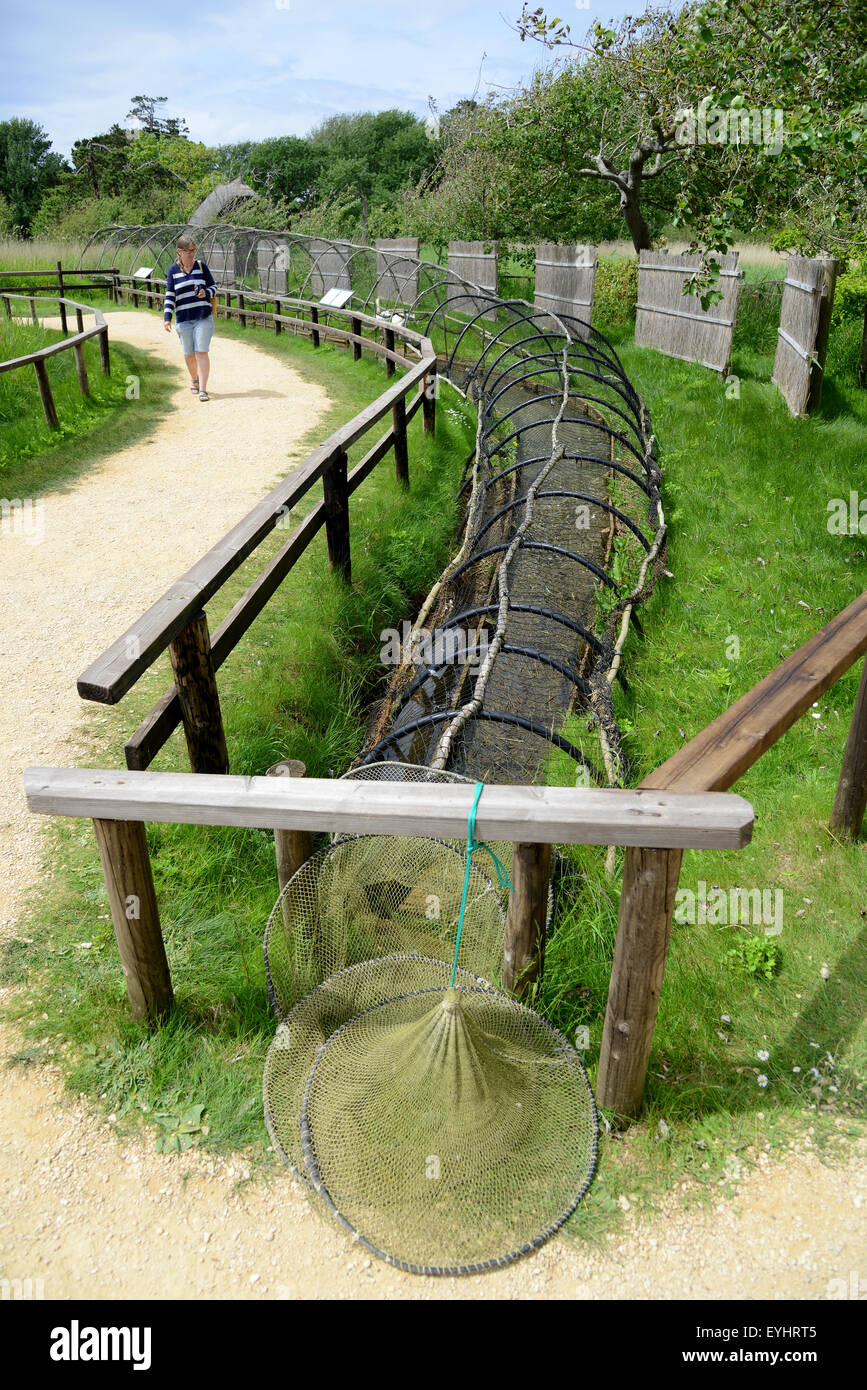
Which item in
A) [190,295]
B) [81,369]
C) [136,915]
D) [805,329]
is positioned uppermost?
[190,295]

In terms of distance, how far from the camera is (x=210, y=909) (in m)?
3.48

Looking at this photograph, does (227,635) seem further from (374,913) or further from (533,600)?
(533,600)

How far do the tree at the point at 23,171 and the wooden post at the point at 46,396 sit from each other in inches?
2006

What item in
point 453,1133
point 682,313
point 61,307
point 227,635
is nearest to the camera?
point 453,1133

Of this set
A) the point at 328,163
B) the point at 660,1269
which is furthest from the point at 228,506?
the point at 328,163

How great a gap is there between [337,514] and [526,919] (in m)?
3.75

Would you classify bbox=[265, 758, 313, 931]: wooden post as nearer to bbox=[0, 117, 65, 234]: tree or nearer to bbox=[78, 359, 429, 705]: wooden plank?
bbox=[78, 359, 429, 705]: wooden plank

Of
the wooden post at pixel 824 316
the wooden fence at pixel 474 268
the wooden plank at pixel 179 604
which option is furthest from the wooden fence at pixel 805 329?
the wooden fence at pixel 474 268

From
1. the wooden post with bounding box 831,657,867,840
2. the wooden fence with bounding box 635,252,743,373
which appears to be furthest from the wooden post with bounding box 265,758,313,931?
the wooden fence with bounding box 635,252,743,373

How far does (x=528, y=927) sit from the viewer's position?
2.83 meters

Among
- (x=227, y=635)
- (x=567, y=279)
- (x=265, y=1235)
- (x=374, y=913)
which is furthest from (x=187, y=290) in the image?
(x=265, y=1235)

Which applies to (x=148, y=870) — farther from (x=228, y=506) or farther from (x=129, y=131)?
(x=129, y=131)

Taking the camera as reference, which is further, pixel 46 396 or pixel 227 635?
pixel 46 396
